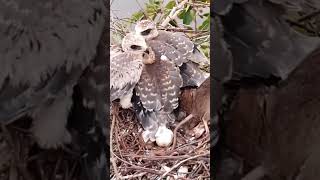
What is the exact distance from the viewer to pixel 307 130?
22.3 inches

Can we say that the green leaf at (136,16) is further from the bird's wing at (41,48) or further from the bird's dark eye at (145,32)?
the bird's wing at (41,48)

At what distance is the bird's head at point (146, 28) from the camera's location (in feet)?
2.91

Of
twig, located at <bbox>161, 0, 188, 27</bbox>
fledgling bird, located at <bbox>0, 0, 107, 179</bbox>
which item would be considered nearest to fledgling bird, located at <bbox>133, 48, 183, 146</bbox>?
twig, located at <bbox>161, 0, 188, 27</bbox>

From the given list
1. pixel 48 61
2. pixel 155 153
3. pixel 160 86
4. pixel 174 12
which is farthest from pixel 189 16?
pixel 48 61

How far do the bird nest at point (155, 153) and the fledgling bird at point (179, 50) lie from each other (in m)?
0.09

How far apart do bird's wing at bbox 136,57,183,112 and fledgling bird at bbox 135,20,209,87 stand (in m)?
0.02

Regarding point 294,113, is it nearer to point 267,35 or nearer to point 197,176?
point 267,35

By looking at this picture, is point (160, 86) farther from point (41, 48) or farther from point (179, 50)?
point (41, 48)

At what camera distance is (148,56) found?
35.0 inches

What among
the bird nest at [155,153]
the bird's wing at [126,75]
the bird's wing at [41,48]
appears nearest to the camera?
the bird's wing at [41,48]

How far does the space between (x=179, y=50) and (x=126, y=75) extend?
4.4 inches

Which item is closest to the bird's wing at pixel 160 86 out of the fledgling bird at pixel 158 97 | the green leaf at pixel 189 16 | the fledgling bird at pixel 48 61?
the fledgling bird at pixel 158 97

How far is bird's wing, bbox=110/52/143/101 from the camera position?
0.87 m

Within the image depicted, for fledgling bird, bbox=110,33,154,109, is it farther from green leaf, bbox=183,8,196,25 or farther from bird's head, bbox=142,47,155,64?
green leaf, bbox=183,8,196,25
